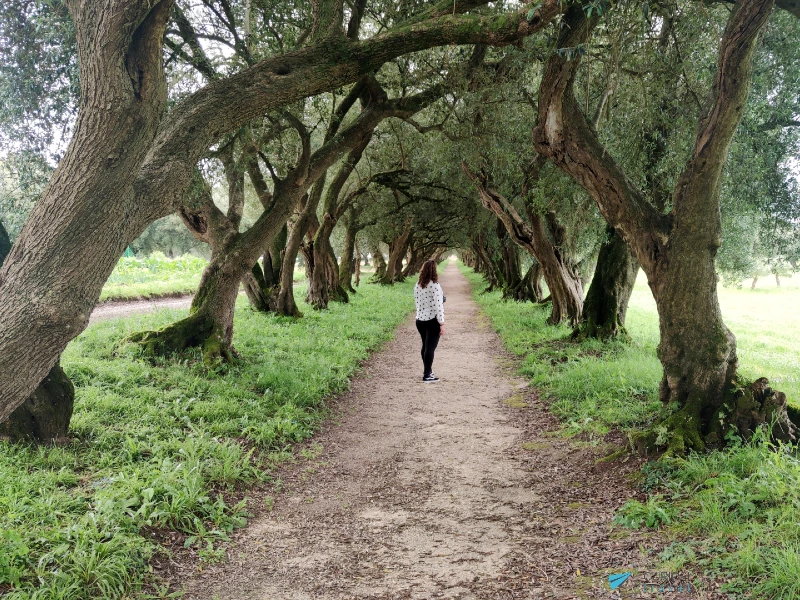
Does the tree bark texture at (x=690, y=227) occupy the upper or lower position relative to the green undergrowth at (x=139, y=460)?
upper

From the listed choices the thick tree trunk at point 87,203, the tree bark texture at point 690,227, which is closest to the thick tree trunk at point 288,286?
the tree bark texture at point 690,227

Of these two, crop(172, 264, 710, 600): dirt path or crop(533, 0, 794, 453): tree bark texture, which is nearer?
crop(172, 264, 710, 600): dirt path

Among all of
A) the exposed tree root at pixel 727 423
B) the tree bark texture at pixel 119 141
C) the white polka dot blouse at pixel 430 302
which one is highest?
the tree bark texture at pixel 119 141

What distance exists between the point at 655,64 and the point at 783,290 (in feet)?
134

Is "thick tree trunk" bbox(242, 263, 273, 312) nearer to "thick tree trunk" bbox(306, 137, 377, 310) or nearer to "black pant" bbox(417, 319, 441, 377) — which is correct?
"thick tree trunk" bbox(306, 137, 377, 310)

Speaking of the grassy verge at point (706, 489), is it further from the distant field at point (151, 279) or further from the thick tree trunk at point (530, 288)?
the thick tree trunk at point (530, 288)

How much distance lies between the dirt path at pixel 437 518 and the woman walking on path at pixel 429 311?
6.25 ft

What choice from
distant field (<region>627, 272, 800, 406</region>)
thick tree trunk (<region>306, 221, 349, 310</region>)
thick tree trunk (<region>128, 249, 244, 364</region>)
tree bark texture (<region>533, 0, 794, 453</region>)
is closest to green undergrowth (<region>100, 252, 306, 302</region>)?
thick tree trunk (<region>306, 221, 349, 310</region>)

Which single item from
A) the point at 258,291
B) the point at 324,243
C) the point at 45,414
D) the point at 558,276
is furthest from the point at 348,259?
the point at 45,414

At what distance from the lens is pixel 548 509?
463cm

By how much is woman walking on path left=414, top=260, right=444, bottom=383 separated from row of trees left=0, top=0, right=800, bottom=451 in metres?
3.06

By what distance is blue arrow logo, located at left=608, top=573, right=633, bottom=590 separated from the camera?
11.0 feet

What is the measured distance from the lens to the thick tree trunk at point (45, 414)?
207 inches

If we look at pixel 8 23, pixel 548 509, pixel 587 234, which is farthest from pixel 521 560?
pixel 587 234
